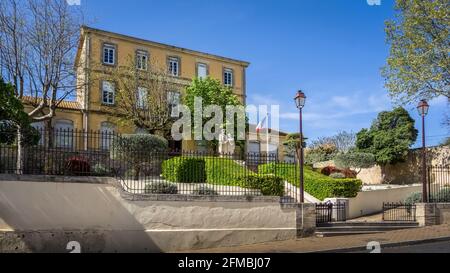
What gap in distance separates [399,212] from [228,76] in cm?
2590

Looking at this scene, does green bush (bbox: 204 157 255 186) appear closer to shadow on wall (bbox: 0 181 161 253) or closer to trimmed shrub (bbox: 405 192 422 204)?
shadow on wall (bbox: 0 181 161 253)

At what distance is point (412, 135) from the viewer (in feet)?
Answer: 107

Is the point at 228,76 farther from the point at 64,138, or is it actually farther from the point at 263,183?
the point at 64,138

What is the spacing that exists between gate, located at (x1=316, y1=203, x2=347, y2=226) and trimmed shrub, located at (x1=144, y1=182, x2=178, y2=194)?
551 centimetres

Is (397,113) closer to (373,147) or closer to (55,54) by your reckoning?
(373,147)

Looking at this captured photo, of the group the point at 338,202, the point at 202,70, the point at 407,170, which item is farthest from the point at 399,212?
the point at 202,70

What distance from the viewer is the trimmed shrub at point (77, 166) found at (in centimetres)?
1221

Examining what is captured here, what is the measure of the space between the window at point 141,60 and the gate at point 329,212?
2167 cm

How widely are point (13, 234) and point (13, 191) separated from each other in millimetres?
1013

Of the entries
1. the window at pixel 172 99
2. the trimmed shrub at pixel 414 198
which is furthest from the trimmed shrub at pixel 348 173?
the window at pixel 172 99

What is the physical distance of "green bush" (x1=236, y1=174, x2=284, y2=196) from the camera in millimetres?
15328

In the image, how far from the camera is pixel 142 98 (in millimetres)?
33062
